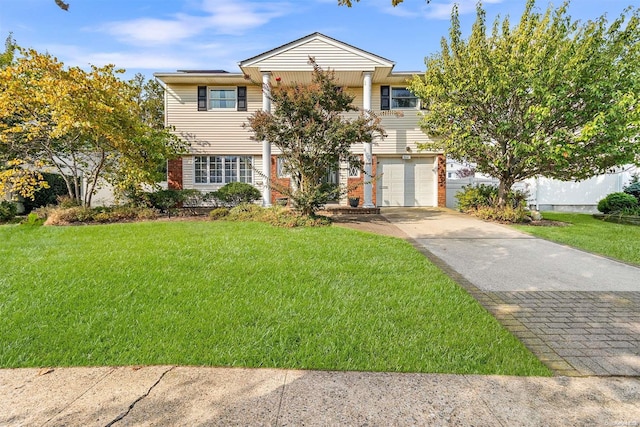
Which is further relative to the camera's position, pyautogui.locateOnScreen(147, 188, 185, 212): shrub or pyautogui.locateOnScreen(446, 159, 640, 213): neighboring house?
pyautogui.locateOnScreen(446, 159, 640, 213): neighboring house

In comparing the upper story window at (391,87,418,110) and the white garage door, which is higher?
the upper story window at (391,87,418,110)

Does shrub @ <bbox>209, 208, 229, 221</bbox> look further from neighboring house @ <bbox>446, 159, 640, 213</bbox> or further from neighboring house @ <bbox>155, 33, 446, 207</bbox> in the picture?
neighboring house @ <bbox>446, 159, 640, 213</bbox>

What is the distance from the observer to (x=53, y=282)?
464 centimetres

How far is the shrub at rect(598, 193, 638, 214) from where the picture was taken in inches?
517

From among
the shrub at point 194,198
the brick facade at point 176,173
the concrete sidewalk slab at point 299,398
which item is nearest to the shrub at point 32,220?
the concrete sidewalk slab at point 299,398

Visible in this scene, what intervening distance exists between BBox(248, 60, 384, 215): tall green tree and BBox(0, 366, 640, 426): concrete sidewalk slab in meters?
7.43

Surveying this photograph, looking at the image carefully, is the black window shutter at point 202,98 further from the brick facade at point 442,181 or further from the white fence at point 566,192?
the white fence at point 566,192

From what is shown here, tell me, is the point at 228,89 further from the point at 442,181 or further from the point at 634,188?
the point at 634,188

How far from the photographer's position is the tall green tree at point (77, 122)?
9930 mm

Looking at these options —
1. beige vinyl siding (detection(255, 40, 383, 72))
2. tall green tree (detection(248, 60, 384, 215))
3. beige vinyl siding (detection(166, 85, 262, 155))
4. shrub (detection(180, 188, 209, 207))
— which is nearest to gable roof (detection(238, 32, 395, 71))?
beige vinyl siding (detection(255, 40, 383, 72))

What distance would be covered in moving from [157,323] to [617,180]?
18.9m

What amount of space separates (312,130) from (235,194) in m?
5.84

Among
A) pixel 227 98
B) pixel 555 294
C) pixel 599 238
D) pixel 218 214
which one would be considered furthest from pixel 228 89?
pixel 555 294

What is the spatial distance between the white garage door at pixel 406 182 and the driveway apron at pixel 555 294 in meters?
7.65
